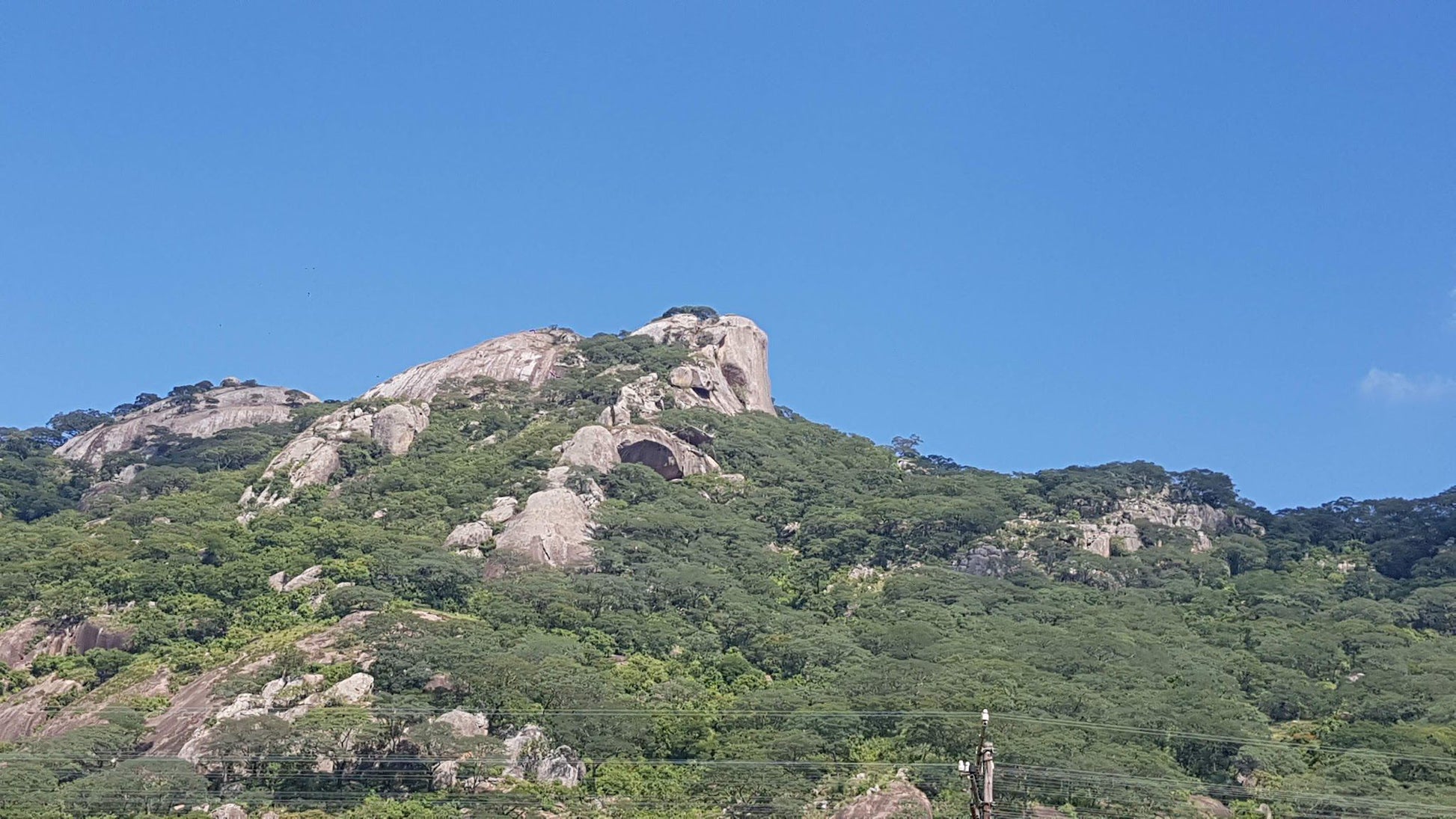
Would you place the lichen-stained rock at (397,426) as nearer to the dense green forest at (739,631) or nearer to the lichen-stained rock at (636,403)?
the dense green forest at (739,631)

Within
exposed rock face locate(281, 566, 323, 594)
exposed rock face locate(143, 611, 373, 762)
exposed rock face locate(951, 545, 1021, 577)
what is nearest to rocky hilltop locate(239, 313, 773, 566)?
exposed rock face locate(281, 566, 323, 594)

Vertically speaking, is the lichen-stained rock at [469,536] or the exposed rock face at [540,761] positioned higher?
the lichen-stained rock at [469,536]

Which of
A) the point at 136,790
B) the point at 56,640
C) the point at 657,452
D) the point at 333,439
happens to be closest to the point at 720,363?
the point at 657,452

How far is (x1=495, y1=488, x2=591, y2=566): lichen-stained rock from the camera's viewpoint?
9112 centimetres

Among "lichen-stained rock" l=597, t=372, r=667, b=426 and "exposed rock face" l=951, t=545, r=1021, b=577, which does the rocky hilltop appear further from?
"exposed rock face" l=951, t=545, r=1021, b=577

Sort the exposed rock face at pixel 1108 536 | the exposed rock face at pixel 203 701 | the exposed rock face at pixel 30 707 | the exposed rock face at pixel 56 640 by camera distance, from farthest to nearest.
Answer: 1. the exposed rock face at pixel 1108 536
2. the exposed rock face at pixel 56 640
3. the exposed rock face at pixel 30 707
4. the exposed rock face at pixel 203 701

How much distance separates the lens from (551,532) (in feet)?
305

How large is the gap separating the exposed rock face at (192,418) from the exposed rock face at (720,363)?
100 ft

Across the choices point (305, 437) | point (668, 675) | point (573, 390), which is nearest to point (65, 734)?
point (668, 675)

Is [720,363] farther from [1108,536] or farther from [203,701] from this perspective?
[203,701]

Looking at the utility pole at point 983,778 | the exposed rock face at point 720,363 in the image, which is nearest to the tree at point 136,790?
the utility pole at point 983,778

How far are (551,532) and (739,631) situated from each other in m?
15.2

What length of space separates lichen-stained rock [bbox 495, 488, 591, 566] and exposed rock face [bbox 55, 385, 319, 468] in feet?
142

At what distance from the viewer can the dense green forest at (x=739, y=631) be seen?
61625 mm
